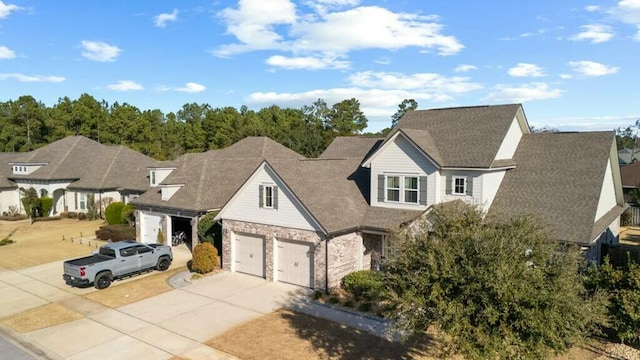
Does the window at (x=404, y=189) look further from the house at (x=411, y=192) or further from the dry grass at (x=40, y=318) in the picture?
the dry grass at (x=40, y=318)

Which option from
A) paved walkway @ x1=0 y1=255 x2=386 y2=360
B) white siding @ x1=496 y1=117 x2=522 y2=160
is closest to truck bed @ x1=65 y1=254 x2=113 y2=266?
paved walkway @ x1=0 y1=255 x2=386 y2=360

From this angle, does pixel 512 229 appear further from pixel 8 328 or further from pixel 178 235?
pixel 178 235

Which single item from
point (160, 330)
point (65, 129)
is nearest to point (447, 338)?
point (160, 330)

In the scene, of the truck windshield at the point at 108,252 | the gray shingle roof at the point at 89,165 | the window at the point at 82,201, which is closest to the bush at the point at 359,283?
the truck windshield at the point at 108,252

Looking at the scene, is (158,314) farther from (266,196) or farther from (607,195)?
(607,195)

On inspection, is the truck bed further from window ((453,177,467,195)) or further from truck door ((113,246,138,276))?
window ((453,177,467,195))

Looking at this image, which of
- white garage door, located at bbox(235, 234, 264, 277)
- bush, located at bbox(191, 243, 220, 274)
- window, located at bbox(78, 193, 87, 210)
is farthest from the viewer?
window, located at bbox(78, 193, 87, 210)
